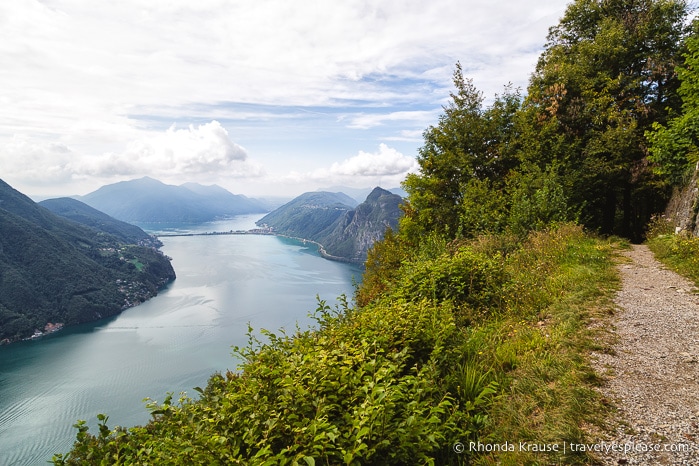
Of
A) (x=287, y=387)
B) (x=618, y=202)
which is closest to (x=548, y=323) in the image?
(x=287, y=387)

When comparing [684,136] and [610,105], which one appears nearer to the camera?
[684,136]

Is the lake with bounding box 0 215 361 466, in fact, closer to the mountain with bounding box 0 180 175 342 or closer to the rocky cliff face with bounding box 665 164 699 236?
the mountain with bounding box 0 180 175 342

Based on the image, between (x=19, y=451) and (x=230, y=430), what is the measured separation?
244 ft

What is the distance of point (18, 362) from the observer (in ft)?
271

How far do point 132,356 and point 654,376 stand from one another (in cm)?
9755

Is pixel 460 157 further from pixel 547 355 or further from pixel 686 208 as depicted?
pixel 547 355

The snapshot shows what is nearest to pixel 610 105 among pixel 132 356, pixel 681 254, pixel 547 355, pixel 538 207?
pixel 538 207

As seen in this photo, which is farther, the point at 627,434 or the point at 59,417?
the point at 59,417

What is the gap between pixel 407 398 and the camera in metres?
3.70

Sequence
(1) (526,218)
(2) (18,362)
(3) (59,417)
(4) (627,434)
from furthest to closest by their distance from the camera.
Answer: (2) (18,362), (3) (59,417), (1) (526,218), (4) (627,434)

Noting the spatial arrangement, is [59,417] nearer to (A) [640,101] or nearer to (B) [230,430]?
(B) [230,430]

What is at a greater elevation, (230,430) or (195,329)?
(230,430)

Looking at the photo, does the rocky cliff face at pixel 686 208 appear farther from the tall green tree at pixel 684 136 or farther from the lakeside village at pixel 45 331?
the lakeside village at pixel 45 331

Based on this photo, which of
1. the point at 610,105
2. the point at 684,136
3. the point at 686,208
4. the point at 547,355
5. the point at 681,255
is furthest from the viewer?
the point at 610,105
